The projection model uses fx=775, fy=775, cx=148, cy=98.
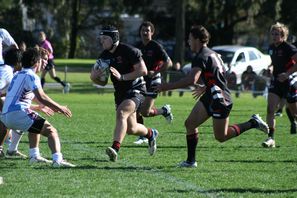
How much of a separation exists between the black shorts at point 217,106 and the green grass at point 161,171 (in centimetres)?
71

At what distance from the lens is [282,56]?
12648mm

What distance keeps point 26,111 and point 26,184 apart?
4.03 ft

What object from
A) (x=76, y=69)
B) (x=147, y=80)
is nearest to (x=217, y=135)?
(x=147, y=80)

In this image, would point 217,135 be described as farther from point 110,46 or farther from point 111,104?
point 111,104

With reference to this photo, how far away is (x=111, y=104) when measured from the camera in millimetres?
24578

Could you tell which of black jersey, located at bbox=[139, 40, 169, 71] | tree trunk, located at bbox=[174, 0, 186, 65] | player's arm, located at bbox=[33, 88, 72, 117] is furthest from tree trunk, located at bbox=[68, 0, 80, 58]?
player's arm, located at bbox=[33, 88, 72, 117]

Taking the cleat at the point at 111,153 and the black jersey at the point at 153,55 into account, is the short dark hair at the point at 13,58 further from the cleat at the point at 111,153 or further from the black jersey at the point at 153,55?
the black jersey at the point at 153,55

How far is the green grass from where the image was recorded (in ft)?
27.0

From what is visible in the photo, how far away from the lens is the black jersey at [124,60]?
10484mm

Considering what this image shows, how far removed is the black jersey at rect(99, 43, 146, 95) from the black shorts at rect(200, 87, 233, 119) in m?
1.17

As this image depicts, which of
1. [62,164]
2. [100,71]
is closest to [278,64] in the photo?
[100,71]

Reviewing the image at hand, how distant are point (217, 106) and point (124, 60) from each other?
1.52 m

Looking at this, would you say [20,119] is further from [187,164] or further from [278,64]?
[278,64]

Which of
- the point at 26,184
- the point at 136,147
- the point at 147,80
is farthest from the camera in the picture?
the point at 147,80
